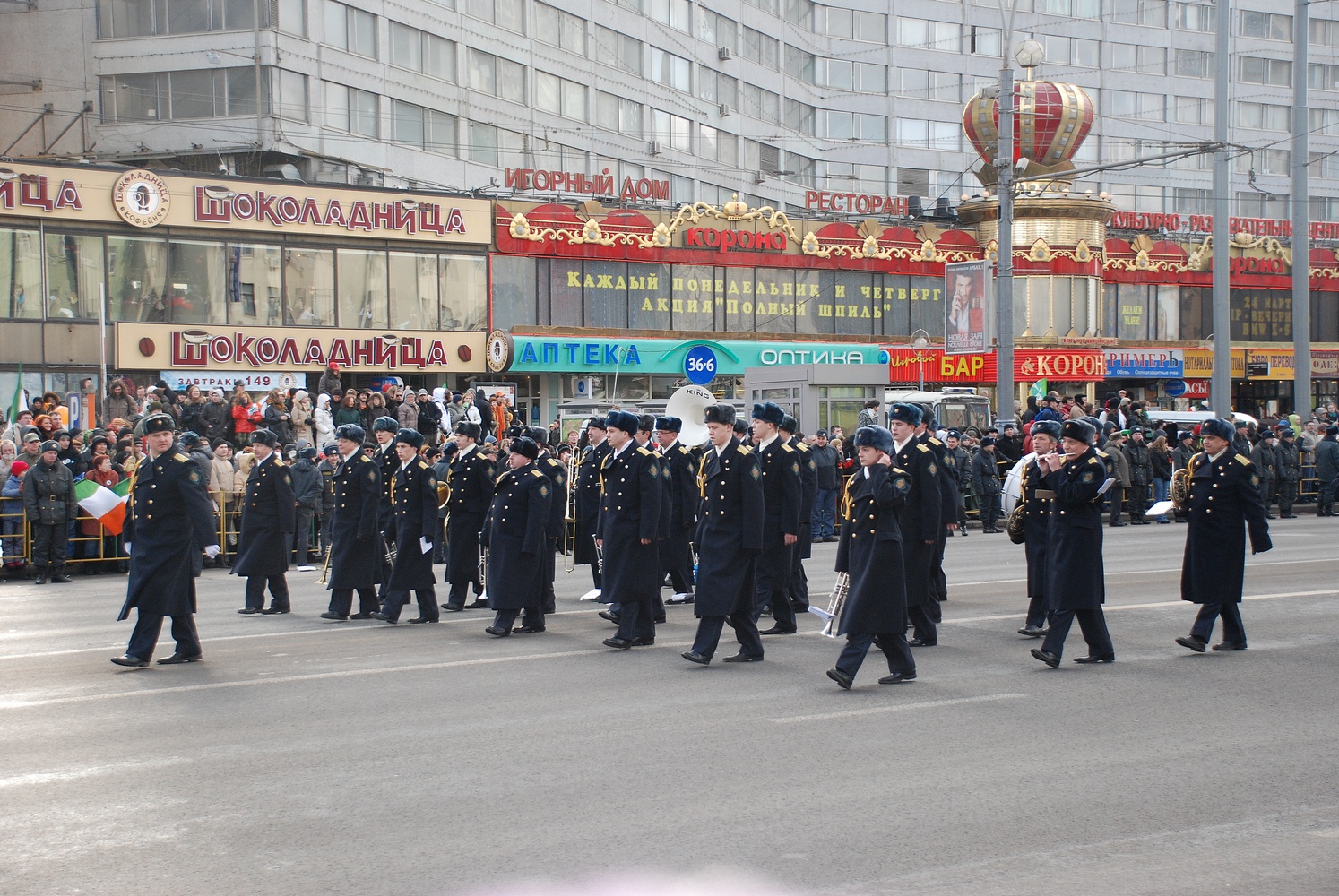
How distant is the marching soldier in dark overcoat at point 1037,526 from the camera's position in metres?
11.5

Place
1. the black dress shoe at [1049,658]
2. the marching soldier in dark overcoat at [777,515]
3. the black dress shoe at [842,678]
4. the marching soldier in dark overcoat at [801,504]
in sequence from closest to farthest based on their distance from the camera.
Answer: the black dress shoe at [842,678], the black dress shoe at [1049,658], the marching soldier in dark overcoat at [777,515], the marching soldier in dark overcoat at [801,504]

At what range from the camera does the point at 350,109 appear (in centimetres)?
4097

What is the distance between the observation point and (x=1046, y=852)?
5.73m

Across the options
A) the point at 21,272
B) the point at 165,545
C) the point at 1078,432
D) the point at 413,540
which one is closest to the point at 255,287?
the point at 21,272

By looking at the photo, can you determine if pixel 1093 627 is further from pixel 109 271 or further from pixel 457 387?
pixel 457 387

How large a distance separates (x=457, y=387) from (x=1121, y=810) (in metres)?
32.4

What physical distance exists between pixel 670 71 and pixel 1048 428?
43.4m

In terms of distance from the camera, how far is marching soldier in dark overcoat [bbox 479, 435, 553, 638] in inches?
467

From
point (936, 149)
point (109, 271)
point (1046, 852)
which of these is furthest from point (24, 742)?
point (936, 149)

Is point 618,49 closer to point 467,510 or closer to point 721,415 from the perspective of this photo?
point 467,510

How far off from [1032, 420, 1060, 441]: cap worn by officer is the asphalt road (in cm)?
172

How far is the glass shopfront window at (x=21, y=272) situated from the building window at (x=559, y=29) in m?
21.3

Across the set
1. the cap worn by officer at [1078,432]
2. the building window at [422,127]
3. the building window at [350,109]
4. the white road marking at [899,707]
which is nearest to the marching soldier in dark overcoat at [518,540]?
the white road marking at [899,707]

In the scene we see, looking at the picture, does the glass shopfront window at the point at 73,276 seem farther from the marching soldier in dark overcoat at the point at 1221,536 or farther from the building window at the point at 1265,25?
the building window at the point at 1265,25
